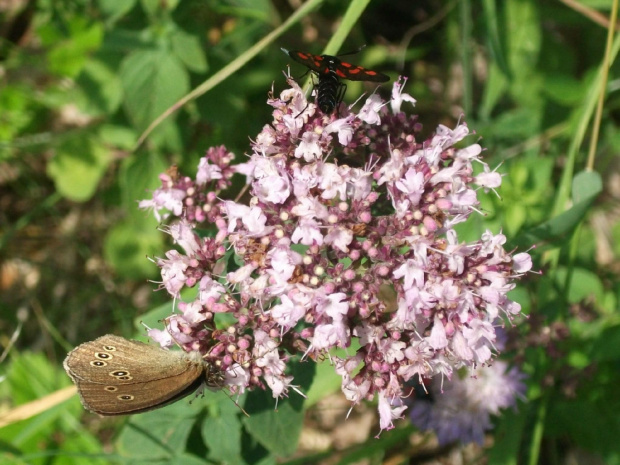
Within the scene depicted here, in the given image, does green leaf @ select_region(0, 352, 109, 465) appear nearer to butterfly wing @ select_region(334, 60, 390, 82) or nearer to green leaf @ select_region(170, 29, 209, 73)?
green leaf @ select_region(170, 29, 209, 73)

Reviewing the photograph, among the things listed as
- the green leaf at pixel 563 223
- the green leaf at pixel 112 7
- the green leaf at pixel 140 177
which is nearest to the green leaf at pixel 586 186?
the green leaf at pixel 563 223

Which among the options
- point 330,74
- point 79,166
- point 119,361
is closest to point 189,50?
point 330,74

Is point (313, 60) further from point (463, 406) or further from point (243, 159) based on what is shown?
point (463, 406)

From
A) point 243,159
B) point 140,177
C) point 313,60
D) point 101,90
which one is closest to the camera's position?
point 313,60

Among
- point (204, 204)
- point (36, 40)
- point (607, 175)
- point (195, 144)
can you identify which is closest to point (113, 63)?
point (195, 144)

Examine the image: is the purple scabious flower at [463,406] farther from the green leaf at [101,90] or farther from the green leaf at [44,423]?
the green leaf at [101,90]

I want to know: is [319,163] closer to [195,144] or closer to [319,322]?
[319,322]
